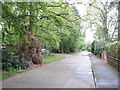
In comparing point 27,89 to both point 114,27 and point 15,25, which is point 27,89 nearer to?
point 15,25

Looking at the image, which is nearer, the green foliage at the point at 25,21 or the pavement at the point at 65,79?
the pavement at the point at 65,79

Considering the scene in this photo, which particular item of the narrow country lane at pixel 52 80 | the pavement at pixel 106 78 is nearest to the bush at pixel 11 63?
the narrow country lane at pixel 52 80

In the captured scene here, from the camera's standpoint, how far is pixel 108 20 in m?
20.4

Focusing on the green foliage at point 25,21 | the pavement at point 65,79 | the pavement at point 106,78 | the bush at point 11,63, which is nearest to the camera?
the pavement at point 106,78

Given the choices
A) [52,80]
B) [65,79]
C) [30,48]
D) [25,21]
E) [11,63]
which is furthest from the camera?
[30,48]

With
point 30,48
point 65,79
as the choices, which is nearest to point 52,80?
point 65,79

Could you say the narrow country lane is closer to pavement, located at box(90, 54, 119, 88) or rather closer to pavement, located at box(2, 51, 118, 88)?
pavement, located at box(2, 51, 118, 88)

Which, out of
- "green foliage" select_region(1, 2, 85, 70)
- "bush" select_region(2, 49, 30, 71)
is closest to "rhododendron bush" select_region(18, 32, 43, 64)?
"green foliage" select_region(1, 2, 85, 70)

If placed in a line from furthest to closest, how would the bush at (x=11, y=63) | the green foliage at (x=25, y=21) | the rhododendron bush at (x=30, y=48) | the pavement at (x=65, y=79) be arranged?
the rhododendron bush at (x=30, y=48) → the bush at (x=11, y=63) → the green foliage at (x=25, y=21) → the pavement at (x=65, y=79)

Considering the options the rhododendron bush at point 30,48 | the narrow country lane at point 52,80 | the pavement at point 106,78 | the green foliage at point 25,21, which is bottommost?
the narrow country lane at point 52,80

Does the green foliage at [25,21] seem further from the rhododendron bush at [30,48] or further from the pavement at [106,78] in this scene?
the pavement at [106,78]

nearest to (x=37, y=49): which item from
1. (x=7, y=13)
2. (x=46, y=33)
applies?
(x=46, y=33)

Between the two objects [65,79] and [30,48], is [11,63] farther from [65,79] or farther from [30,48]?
[65,79]

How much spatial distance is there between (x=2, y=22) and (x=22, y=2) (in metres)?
1.74
